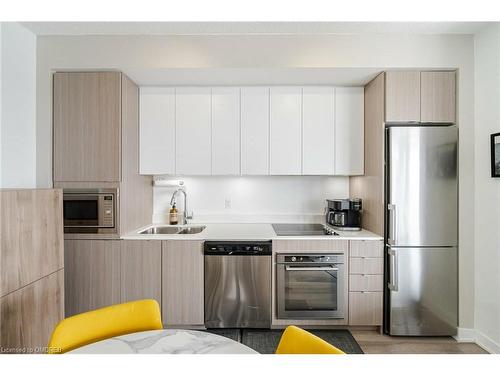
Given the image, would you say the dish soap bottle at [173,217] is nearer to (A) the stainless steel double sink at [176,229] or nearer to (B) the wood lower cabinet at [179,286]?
(A) the stainless steel double sink at [176,229]

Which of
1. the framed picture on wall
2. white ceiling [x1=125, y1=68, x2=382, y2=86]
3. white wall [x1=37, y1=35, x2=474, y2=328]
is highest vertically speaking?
white wall [x1=37, y1=35, x2=474, y2=328]

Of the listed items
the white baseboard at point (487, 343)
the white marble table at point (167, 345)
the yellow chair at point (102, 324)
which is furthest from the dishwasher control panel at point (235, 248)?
the white baseboard at point (487, 343)

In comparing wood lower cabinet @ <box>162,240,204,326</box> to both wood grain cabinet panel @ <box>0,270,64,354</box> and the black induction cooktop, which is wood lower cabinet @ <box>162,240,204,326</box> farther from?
the black induction cooktop

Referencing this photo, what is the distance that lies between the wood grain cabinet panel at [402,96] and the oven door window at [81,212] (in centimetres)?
257

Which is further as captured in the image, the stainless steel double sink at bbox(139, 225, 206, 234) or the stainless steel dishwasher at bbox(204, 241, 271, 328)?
the stainless steel double sink at bbox(139, 225, 206, 234)

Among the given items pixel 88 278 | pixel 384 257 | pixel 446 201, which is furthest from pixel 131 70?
pixel 446 201

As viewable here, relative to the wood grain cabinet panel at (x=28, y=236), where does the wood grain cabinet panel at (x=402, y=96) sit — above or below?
above

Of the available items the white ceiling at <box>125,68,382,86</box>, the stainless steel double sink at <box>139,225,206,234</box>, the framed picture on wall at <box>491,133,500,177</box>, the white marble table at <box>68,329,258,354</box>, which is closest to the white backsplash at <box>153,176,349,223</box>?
the stainless steel double sink at <box>139,225,206,234</box>

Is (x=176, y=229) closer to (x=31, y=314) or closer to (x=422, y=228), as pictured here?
(x=31, y=314)

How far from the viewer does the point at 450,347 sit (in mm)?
2408

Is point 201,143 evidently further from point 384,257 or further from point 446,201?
point 446,201

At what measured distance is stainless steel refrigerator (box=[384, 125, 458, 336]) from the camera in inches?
96.9

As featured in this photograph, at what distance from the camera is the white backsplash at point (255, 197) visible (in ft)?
10.8
